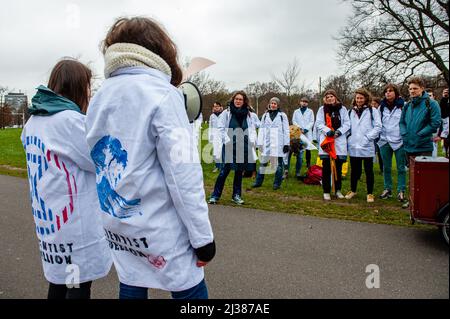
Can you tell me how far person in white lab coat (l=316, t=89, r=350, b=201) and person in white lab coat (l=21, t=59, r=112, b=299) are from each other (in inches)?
207

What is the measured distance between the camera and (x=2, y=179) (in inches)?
391

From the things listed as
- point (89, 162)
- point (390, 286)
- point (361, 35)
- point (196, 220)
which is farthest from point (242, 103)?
point (361, 35)

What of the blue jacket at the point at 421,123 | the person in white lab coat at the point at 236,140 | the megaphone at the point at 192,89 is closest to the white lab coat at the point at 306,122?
the person in white lab coat at the point at 236,140

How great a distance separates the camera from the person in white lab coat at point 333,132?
6766mm

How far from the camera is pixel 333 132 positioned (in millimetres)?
6738

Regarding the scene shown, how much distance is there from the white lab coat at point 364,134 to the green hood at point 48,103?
5.54 metres

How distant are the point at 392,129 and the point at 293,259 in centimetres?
382

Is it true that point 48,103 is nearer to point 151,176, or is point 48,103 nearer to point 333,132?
point 151,176

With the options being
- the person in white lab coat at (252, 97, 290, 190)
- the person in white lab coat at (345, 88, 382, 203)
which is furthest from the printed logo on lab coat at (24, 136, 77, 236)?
the person in white lab coat at (252, 97, 290, 190)

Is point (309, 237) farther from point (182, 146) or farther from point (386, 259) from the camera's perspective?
point (182, 146)

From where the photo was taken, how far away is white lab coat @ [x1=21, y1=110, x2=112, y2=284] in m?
2.05

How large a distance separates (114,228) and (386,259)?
3038mm

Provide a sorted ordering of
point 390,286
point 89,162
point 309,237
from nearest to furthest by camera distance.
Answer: point 89,162, point 390,286, point 309,237

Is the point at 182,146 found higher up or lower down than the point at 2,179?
higher up
